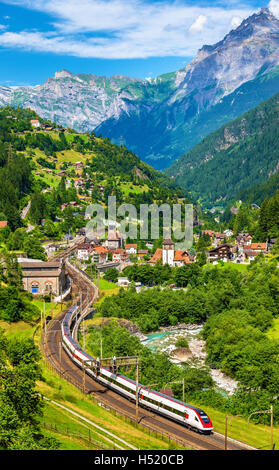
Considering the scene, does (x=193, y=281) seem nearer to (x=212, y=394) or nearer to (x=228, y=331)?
(x=228, y=331)

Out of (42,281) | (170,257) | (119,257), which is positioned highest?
(42,281)

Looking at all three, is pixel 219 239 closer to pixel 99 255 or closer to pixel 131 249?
pixel 131 249

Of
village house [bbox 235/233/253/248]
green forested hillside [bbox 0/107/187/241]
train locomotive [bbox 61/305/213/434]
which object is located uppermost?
green forested hillside [bbox 0/107/187/241]

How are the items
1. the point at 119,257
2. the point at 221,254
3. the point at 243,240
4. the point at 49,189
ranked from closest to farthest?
the point at 221,254, the point at 243,240, the point at 119,257, the point at 49,189

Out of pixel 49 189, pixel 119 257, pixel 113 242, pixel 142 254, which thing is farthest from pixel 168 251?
pixel 49 189

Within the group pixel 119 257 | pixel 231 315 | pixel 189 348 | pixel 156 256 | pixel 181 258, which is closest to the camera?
pixel 189 348

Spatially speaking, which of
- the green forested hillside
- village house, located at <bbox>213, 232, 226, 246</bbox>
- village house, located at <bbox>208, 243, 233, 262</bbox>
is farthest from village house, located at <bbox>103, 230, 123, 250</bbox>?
village house, located at <bbox>208, 243, 233, 262</bbox>

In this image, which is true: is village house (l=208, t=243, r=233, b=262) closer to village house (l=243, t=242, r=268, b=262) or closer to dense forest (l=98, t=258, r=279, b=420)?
village house (l=243, t=242, r=268, b=262)

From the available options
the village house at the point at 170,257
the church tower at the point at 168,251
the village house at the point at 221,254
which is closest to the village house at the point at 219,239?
the village house at the point at 221,254
